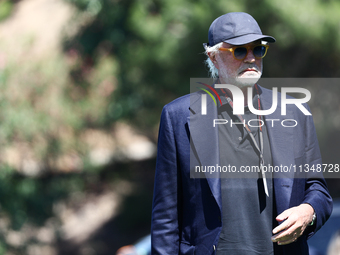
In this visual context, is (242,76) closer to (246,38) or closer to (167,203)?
(246,38)

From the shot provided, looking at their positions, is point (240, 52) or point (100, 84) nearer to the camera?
point (240, 52)

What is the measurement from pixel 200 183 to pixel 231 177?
0.13 metres

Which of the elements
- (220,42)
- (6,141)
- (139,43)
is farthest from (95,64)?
(220,42)

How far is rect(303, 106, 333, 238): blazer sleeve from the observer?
1629 mm

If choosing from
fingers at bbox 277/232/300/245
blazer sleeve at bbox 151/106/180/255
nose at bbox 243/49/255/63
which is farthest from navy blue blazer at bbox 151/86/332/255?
nose at bbox 243/49/255/63

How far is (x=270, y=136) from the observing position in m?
1.70

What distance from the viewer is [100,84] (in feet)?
21.9

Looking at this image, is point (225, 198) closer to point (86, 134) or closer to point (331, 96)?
point (331, 96)

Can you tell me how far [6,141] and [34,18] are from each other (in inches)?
273

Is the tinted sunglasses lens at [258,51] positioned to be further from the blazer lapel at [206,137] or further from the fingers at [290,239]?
the fingers at [290,239]

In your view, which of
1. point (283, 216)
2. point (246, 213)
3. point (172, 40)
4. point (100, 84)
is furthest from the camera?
point (100, 84)

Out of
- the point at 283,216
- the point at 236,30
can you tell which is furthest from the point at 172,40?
the point at 283,216

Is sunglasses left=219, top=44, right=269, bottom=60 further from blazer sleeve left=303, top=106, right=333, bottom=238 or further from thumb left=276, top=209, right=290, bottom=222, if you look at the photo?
thumb left=276, top=209, right=290, bottom=222

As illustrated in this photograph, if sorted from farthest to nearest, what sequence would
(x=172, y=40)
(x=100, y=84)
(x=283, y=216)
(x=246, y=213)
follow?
(x=100, y=84) → (x=172, y=40) → (x=246, y=213) → (x=283, y=216)
